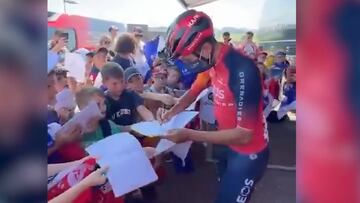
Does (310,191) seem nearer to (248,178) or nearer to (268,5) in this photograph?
(268,5)

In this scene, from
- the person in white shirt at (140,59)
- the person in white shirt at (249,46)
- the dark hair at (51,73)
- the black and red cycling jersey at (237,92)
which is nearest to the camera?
the dark hair at (51,73)

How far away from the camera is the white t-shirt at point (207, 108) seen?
5.32 ft

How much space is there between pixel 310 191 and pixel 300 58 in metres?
0.25

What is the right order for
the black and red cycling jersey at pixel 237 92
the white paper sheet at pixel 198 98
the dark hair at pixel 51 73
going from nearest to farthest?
the dark hair at pixel 51 73 < the black and red cycling jersey at pixel 237 92 < the white paper sheet at pixel 198 98

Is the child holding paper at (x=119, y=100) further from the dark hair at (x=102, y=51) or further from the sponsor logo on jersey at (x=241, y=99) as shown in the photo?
the sponsor logo on jersey at (x=241, y=99)

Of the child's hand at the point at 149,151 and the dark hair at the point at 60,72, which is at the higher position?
the dark hair at the point at 60,72

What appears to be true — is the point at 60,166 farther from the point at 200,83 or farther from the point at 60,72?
the point at 200,83

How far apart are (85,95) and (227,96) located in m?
0.51

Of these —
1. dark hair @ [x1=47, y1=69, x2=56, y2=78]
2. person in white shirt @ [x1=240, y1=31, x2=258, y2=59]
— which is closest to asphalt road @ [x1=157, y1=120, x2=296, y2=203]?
person in white shirt @ [x1=240, y1=31, x2=258, y2=59]

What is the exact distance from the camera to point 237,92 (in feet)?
5.17

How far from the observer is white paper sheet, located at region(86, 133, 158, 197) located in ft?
4.92

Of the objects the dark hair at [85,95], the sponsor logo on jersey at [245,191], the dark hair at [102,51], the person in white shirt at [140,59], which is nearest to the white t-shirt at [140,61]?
the person in white shirt at [140,59]

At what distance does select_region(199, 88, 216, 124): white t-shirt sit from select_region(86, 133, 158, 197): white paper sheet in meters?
0.26

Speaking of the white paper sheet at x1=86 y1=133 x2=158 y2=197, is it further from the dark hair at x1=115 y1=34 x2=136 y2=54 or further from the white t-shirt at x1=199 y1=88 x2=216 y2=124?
the dark hair at x1=115 y1=34 x2=136 y2=54
